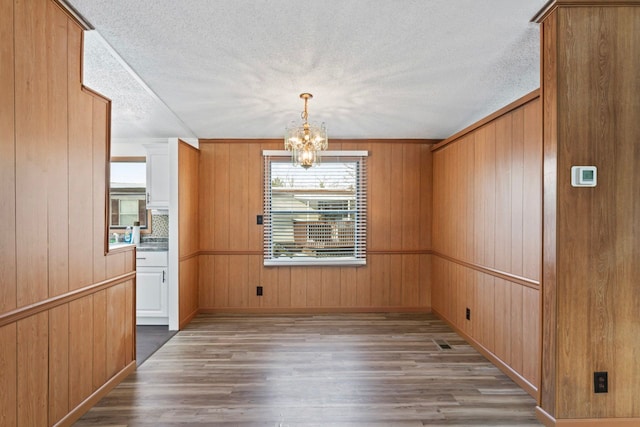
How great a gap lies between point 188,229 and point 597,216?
398 cm

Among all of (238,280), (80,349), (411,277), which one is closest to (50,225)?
(80,349)

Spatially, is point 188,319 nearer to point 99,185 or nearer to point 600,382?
point 99,185

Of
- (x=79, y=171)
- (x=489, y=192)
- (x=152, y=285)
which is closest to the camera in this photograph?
(x=79, y=171)

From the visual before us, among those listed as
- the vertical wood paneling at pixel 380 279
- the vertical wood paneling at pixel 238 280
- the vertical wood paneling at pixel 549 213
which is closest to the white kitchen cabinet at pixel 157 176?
the vertical wood paneling at pixel 238 280

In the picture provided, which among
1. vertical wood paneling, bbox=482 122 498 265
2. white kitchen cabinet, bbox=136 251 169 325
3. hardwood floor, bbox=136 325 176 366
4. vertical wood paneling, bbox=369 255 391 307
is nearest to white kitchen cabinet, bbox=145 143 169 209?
white kitchen cabinet, bbox=136 251 169 325

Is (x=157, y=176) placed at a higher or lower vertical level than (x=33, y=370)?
higher

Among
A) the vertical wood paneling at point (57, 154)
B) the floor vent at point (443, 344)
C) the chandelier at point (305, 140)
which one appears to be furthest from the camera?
the floor vent at point (443, 344)

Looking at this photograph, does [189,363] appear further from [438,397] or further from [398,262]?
[398,262]

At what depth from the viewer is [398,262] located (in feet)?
15.0

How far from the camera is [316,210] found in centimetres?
454

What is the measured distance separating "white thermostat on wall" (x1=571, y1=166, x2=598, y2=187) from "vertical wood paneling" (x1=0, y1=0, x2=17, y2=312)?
3080mm

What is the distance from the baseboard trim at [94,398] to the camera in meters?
2.05

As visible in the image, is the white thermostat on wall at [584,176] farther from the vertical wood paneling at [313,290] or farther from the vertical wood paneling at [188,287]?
the vertical wood paneling at [188,287]

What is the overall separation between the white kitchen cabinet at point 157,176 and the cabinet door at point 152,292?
0.82m
